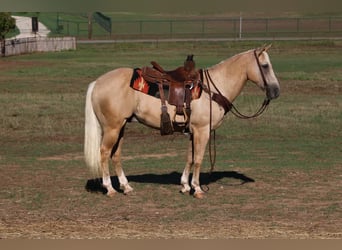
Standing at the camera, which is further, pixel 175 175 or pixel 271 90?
pixel 175 175

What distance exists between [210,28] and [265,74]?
72047mm

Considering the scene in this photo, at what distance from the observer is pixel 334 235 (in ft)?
24.1

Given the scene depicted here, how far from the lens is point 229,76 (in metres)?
10.1

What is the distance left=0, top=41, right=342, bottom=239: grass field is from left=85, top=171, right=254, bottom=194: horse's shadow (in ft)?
0.08

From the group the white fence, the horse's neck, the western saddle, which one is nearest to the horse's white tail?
the western saddle

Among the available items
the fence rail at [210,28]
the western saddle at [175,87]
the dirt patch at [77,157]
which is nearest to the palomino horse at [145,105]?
the western saddle at [175,87]

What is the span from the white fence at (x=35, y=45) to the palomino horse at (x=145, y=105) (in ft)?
139

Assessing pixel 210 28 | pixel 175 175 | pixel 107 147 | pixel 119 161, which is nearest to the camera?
pixel 107 147

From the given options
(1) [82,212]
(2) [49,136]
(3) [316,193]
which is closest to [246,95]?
(2) [49,136]

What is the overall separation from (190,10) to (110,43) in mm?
63258

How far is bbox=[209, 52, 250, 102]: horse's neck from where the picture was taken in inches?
396

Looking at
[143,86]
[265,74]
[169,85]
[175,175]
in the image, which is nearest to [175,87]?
[169,85]

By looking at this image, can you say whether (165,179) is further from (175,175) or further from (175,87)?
(175,87)

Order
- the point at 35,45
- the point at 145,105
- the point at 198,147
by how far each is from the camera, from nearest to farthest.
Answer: the point at 145,105, the point at 198,147, the point at 35,45
